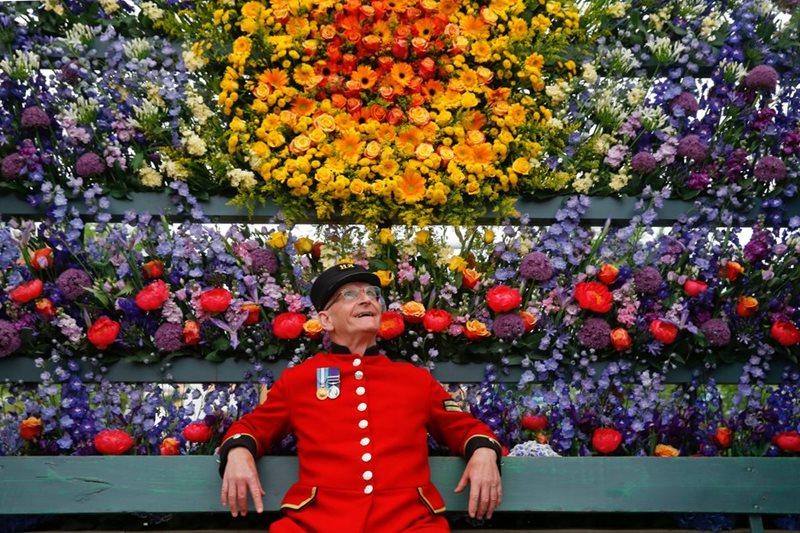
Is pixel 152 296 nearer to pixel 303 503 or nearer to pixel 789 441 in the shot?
pixel 303 503

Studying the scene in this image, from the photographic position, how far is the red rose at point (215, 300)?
3037 mm

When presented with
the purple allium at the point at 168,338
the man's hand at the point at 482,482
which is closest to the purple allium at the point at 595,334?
the man's hand at the point at 482,482

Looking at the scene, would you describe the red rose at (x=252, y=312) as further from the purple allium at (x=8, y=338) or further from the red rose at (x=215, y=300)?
the purple allium at (x=8, y=338)

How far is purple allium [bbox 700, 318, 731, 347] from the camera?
3.09 meters

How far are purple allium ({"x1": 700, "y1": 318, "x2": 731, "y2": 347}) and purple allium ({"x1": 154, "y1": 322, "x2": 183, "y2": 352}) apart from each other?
216 centimetres

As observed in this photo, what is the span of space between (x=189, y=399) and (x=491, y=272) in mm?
1366

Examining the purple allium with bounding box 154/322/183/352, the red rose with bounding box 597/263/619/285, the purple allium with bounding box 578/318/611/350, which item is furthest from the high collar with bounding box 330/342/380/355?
the red rose with bounding box 597/263/619/285

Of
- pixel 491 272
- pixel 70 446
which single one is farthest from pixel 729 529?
pixel 70 446

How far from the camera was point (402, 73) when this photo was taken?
133 inches

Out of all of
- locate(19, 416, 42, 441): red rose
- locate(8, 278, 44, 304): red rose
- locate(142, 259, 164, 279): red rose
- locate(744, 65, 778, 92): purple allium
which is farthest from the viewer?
locate(744, 65, 778, 92): purple allium

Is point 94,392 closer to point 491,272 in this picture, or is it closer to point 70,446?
point 70,446

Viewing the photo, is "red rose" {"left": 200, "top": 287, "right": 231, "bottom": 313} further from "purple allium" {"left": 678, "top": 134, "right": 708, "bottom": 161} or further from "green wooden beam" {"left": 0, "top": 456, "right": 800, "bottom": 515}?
"purple allium" {"left": 678, "top": 134, "right": 708, "bottom": 161}

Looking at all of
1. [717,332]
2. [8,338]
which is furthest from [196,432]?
[717,332]

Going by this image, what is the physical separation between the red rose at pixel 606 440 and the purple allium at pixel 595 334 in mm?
389
